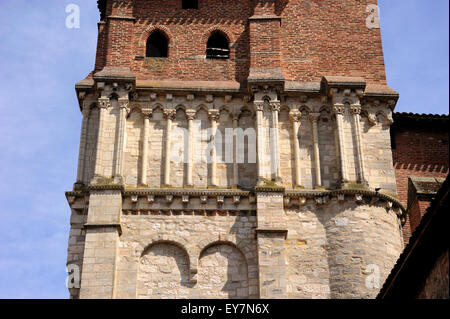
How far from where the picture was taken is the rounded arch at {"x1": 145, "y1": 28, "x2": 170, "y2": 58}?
2380 centimetres

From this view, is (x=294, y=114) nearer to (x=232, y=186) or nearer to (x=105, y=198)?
(x=232, y=186)

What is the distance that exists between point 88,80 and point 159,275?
6.56m

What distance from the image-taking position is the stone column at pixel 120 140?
20.9 metres

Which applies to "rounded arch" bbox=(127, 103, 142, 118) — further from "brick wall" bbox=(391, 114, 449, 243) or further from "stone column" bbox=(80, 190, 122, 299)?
"brick wall" bbox=(391, 114, 449, 243)

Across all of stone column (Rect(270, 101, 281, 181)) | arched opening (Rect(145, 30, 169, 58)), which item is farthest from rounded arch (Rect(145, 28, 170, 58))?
stone column (Rect(270, 101, 281, 181))

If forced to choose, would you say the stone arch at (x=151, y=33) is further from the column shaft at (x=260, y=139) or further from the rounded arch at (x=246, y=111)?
the column shaft at (x=260, y=139)

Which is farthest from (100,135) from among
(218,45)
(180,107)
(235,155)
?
(218,45)

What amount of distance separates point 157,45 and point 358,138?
23.6 feet

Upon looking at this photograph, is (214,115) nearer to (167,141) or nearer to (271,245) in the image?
(167,141)

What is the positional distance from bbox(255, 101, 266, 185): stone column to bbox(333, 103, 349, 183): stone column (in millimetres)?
2150

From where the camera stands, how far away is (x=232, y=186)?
69.5 ft

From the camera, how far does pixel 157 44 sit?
79.7ft
